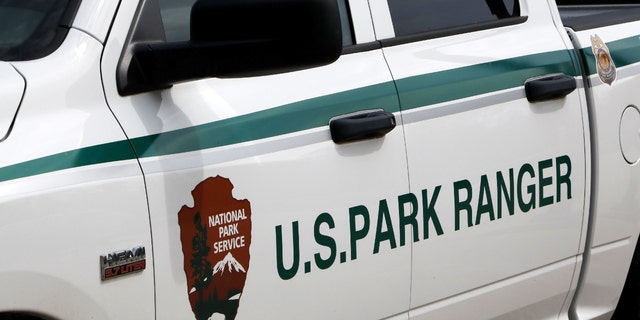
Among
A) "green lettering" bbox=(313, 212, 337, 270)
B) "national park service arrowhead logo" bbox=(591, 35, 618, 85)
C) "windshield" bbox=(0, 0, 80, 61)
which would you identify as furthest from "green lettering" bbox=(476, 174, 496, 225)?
"windshield" bbox=(0, 0, 80, 61)

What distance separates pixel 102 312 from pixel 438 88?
4.24 feet

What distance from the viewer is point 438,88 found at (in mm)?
3523

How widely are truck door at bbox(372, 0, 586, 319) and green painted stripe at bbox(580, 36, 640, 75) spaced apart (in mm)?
73

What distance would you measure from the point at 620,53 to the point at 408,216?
1251 millimetres

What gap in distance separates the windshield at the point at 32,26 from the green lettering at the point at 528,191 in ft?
5.09

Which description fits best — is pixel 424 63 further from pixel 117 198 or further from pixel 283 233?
pixel 117 198

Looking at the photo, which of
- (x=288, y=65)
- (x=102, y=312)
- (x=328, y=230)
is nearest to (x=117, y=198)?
(x=102, y=312)

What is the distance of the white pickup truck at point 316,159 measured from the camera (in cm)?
260

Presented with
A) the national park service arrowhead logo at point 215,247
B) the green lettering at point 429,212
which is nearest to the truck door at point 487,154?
the green lettering at point 429,212

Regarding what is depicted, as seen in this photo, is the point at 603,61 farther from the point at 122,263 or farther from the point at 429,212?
the point at 122,263

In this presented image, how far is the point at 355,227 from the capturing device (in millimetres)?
3230

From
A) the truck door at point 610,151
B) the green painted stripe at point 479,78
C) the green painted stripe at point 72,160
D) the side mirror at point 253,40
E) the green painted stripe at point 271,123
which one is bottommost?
the truck door at point 610,151

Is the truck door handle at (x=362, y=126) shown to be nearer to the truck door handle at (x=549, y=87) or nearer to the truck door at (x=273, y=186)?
the truck door at (x=273, y=186)

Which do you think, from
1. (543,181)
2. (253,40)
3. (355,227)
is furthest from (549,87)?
(253,40)
